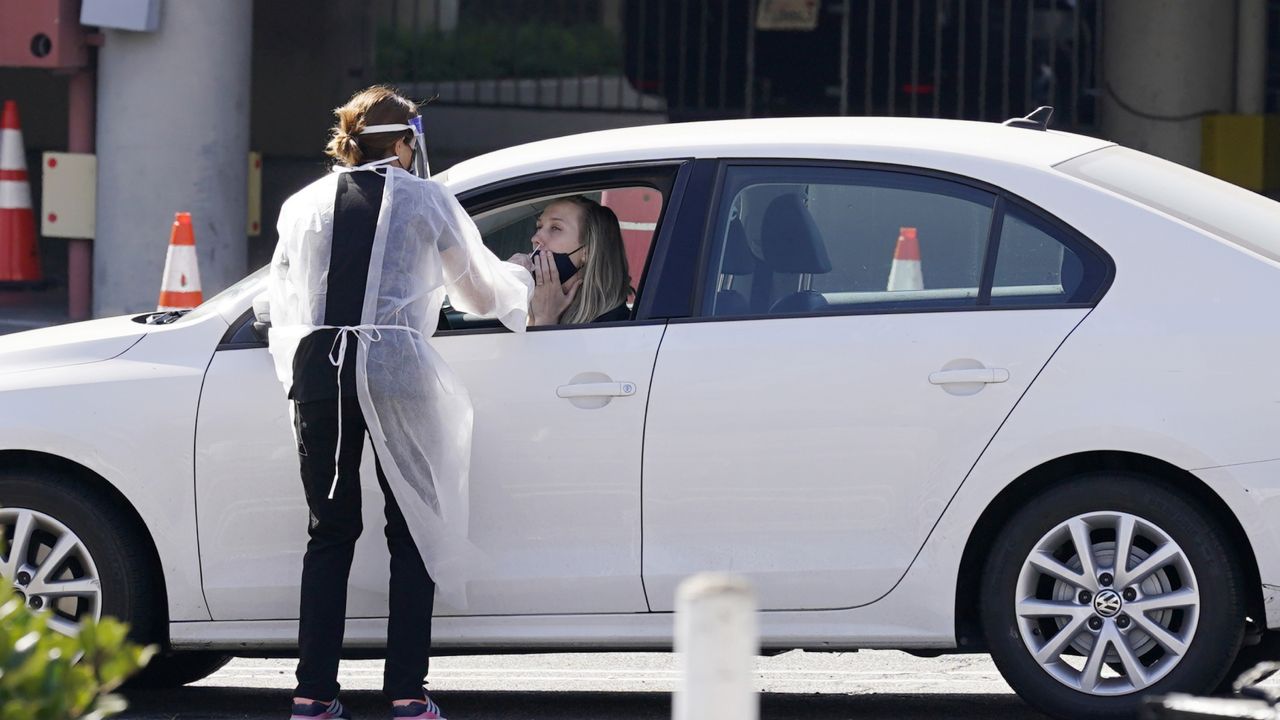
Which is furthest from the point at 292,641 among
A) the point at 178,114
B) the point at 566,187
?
the point at 178,114

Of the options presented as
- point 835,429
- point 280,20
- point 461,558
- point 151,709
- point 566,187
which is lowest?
point 151,709

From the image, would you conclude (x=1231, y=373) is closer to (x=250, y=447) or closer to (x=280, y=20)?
(x=250, y=447)

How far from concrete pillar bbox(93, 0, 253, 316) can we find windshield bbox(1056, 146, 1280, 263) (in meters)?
6.64

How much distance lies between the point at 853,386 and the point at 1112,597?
0.78 m

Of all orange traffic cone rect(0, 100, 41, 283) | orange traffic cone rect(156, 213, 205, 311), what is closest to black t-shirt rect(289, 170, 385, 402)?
orange traffic cone rect(156, 213, 205, 311)

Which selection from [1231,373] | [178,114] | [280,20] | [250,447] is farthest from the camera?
[280,20]

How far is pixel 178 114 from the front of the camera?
10.5 metres

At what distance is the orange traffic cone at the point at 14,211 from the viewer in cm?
1100

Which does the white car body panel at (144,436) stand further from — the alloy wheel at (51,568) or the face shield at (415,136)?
the face shield at (415,136)

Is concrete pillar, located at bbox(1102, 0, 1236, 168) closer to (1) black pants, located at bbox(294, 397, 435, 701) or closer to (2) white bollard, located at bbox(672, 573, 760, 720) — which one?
(1) black pants, located at bbox(294, 397, 435, 701)

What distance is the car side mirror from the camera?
4.79m

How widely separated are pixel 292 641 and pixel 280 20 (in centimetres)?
1046

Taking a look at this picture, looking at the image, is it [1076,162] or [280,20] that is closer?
[1076,162]

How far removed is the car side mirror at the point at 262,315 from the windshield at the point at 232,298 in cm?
8
